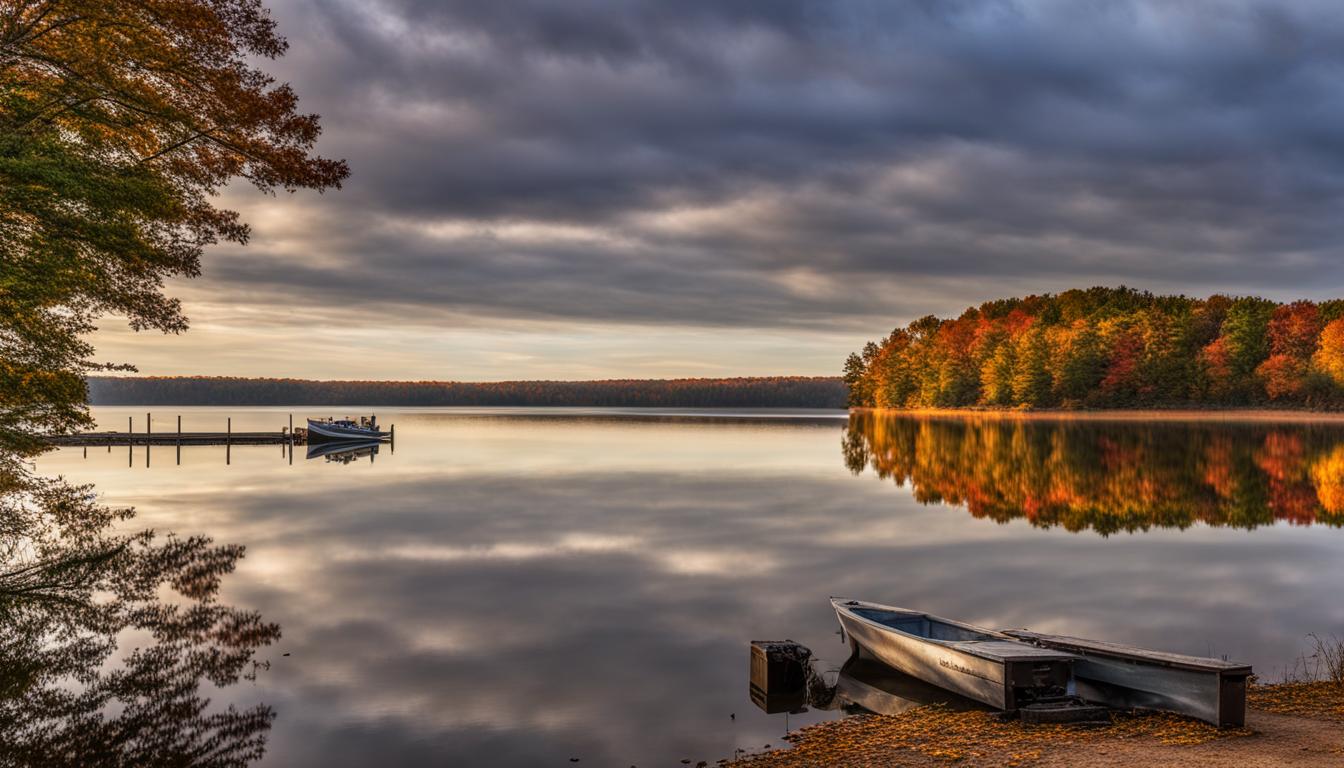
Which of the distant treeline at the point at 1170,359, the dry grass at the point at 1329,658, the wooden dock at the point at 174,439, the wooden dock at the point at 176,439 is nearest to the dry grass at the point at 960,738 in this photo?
the dry grass at the point at 1329,658

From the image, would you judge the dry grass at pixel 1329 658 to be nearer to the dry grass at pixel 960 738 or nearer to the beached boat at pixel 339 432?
the dry grass at pixel 960 738

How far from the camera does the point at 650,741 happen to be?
11258 millimetres

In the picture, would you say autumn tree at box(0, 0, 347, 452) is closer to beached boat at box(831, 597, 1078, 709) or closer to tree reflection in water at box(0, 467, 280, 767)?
tree reflection in water at box(0, 467, 280, 767)

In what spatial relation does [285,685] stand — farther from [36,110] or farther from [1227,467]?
[1227,467]

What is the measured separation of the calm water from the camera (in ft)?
40.4

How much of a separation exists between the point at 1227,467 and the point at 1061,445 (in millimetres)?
19302

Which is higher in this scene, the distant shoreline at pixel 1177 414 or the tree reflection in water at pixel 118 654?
the distant shoreline at pixel 1177 414

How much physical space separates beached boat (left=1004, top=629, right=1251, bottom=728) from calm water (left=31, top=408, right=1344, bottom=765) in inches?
148

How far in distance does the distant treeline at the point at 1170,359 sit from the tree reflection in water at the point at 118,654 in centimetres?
12820

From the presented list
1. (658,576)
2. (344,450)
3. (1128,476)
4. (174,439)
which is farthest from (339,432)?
(658,576)

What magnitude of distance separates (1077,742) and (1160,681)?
157cm

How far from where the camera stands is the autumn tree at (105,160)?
15.6m

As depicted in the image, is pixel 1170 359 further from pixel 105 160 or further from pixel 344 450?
pixel 105 160

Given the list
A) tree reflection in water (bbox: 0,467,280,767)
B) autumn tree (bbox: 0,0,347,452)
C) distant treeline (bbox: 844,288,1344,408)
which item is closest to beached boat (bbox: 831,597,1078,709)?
tree reflection in water (bbox: 0,467,280,767)
